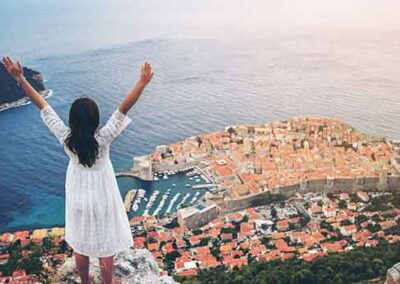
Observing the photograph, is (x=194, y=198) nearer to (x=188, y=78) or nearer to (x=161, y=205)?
(x=161, y=205)

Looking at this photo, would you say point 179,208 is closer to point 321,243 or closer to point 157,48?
point 321,243

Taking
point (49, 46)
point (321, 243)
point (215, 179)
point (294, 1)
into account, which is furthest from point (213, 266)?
point (294, 1)

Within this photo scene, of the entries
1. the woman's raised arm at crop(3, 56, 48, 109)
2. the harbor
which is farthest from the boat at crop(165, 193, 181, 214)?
the woman's raised arm at crop(3, 56, 48, 109)

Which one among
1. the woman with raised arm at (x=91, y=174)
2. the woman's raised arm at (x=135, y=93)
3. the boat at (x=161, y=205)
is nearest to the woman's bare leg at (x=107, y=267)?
the woman with raised arm at (x=91, y=174)

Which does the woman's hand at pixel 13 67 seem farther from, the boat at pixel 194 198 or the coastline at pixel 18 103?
the coastline at pixel 18 103

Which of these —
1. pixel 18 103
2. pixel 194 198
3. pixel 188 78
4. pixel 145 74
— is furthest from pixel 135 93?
pixel 188 78
